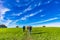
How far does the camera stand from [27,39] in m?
34.5

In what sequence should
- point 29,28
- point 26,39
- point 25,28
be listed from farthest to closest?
1. point 25,28
2. point 29,28
3. point 26,39

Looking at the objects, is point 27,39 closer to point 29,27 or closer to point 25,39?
point 25,39

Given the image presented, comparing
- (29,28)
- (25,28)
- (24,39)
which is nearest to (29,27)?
(29,28)

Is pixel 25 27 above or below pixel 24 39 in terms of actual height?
above

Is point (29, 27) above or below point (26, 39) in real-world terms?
above

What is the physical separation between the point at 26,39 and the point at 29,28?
21.1 metres

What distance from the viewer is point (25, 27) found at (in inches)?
2432

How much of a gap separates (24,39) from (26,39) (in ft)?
1.27

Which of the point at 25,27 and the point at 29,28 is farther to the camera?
the point at 25,27

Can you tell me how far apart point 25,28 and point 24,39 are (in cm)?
2614

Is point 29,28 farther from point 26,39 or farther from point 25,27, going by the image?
point 26,39

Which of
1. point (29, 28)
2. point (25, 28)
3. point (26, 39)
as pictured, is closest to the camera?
point (26, 39)

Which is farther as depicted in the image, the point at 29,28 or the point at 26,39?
the point at 29,28

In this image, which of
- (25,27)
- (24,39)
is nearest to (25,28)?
(25,27)
